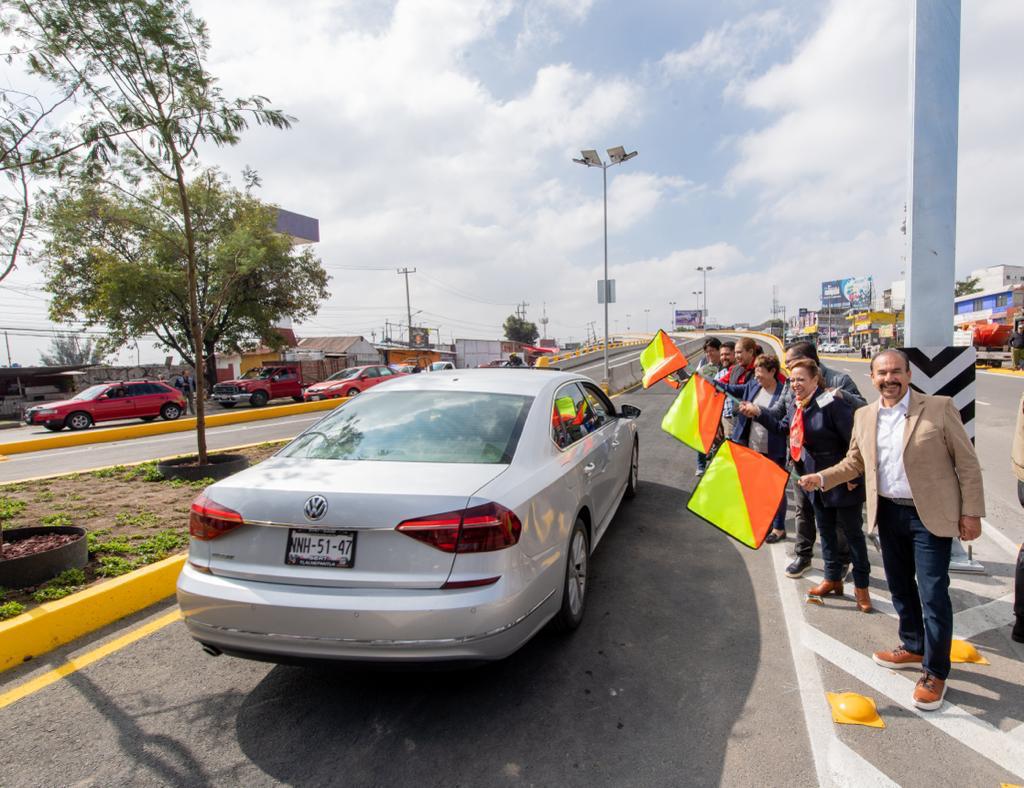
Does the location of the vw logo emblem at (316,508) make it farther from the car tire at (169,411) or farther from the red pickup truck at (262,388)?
the red pickup truck at (262,388)

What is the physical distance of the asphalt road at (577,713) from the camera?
7.74ft

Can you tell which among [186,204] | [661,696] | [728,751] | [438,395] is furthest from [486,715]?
[186,204]

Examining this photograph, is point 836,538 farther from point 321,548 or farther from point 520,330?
point 520,330

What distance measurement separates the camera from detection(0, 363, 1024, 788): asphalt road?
2.36m

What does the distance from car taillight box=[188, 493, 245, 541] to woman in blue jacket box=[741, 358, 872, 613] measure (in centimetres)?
348

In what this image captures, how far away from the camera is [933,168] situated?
4781mm

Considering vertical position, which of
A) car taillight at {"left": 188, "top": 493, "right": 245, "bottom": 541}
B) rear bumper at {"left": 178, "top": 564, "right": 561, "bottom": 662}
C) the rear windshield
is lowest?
rear bumper at {"left": 178, "top": 564, "right": 561, "bottom": 662}

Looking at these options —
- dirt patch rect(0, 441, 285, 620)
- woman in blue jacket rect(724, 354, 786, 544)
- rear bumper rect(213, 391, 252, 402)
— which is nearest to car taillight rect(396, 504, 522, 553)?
woman in blue jacket rect(724, 354, 786, 544)

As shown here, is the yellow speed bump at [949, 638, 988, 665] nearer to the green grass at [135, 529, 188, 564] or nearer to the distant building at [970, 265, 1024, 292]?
the green grass at [135, 529, 188, 564]

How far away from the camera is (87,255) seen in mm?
24844

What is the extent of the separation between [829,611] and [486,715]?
242cm

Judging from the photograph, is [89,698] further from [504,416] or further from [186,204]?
[186,204]

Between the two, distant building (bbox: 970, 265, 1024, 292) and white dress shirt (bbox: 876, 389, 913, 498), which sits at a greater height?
distant building (bbox: 970, 265, 1024, 292)

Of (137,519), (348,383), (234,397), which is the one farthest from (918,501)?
(234,397)
